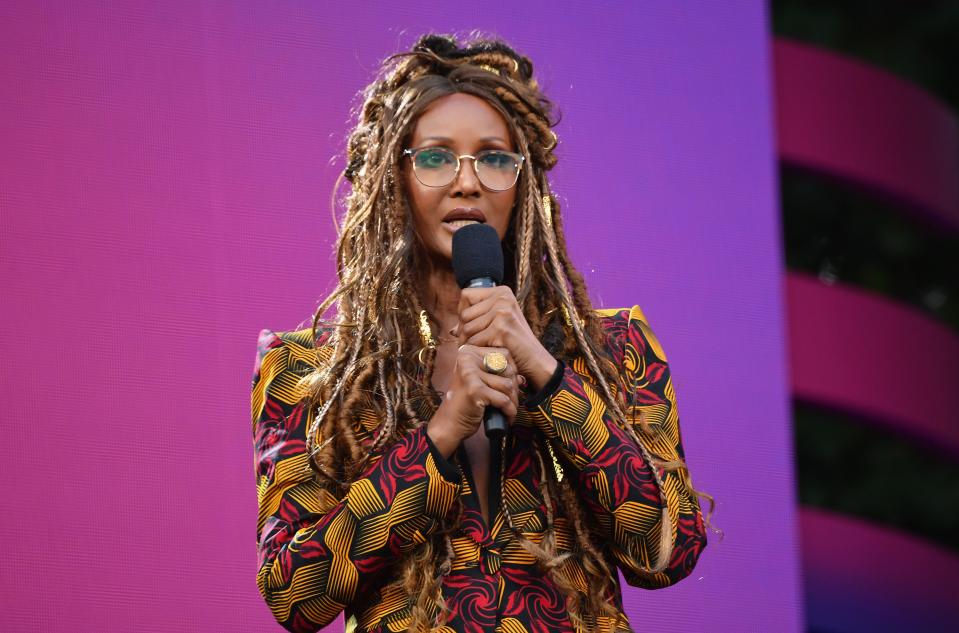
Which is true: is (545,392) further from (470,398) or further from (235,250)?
(235,250)

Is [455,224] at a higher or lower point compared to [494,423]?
higher

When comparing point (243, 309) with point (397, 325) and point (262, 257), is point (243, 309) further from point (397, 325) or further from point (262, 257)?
point (397, 325)

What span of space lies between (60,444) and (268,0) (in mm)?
1204

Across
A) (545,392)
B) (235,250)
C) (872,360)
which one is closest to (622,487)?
(545,392)

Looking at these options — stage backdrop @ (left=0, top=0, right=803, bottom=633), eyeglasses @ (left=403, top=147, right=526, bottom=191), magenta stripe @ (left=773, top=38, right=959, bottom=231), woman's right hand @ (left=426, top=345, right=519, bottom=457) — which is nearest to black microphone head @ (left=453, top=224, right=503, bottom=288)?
woman's right hand @ (left=426, top=345, right=519, bottom=457)

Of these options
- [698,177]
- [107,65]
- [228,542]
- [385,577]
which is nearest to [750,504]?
[698,177]

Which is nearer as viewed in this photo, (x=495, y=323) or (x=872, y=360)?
(x=495, y=323)

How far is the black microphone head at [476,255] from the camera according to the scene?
211 centimetres

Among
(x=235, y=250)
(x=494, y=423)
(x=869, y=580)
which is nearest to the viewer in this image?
(x=494, y=423)

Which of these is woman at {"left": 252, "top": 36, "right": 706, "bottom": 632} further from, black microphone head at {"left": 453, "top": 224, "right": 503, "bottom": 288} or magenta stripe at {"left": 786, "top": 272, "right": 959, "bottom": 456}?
magenta stripe at {"left": 786, "top": 272, "right": 959, "bottom": 456}

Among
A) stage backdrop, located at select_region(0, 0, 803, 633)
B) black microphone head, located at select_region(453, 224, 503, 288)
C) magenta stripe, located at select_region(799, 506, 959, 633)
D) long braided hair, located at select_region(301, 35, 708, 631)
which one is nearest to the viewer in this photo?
black microphone head, located at select_region(453, 224, 503, 288)

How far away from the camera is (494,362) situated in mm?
2045

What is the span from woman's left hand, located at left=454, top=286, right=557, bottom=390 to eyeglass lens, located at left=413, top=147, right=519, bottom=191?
1.15 ft

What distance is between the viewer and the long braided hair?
2.21 meters
